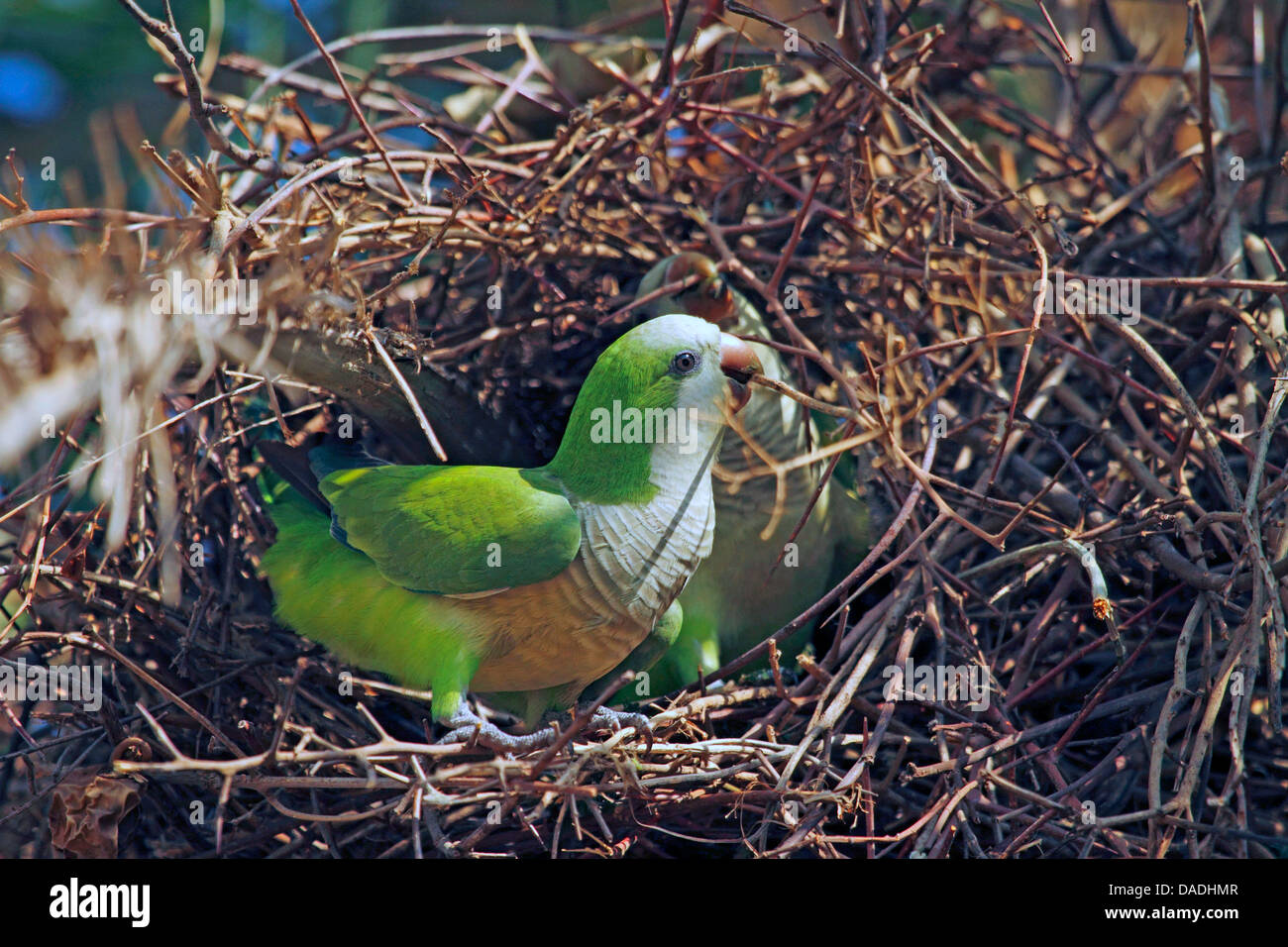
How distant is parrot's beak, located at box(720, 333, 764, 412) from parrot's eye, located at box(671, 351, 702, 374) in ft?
0.24

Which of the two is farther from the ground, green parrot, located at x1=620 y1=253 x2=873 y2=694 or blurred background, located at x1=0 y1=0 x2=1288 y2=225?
blurred background, located at x1=0 y1=0 x2=1288 y2=225

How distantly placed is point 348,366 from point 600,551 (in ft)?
2.27

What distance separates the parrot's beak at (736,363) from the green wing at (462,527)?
1.63ft

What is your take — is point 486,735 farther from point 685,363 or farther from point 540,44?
point 540,44

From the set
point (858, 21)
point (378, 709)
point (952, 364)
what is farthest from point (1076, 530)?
point (378, 709)

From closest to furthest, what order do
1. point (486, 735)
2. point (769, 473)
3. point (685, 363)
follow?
point (769, 473) → point (486, 735) → point (685, 363)

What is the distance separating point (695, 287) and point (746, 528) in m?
0.68

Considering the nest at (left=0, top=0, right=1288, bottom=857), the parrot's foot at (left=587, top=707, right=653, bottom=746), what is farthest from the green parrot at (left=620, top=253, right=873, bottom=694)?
the parrot's foot at (left=587, top=707, right=653, bottom=746)

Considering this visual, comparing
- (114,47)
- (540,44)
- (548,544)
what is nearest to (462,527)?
(548,544)

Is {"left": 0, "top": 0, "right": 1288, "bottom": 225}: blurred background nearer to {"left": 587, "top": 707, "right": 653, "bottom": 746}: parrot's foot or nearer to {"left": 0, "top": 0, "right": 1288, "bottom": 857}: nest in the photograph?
{"left": 0, "top": 0, "right": 1288, "bottom": 857}: nest

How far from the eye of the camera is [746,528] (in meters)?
2.98

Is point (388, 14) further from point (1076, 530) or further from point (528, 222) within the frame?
point (1076, 530)

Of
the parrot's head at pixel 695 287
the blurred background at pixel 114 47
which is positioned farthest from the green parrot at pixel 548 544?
the blurred background at pixel 114 47

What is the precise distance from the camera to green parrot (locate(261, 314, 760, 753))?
7.93 ft
